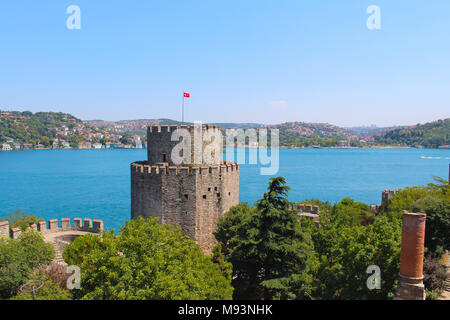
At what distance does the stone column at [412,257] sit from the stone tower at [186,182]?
36.8ft

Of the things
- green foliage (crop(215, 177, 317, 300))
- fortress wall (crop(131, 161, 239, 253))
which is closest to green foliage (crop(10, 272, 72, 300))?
green foliage (crop(215, 177, 317, 300))

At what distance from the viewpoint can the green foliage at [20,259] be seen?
14.3 m

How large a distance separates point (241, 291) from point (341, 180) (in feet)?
262

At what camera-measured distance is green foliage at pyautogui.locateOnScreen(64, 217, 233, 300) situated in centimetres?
1105

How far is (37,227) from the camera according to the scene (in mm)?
22531

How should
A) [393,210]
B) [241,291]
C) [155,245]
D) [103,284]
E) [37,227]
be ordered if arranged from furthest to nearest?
[393,210] < [37,227] < [241,291] < [155,245] < [103,284]

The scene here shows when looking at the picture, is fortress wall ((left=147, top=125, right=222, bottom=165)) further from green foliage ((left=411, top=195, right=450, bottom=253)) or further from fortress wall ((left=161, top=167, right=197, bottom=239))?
green foliage ((left=411, top=195, right=450, bottom=253))

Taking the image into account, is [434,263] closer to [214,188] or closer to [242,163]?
[214,188]

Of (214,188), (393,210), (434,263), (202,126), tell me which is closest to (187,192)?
(214,188)

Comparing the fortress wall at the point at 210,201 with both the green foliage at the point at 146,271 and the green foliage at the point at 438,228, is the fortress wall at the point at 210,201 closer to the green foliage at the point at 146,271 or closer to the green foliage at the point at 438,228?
the green foliage at the point at 146,271

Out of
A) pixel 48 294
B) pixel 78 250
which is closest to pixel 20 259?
pixel 78 250

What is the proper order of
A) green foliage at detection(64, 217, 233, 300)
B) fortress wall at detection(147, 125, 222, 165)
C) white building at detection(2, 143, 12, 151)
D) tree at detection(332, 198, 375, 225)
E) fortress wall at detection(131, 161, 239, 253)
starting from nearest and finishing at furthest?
1. green foliage at detection(64, 217, 233, 300)
2. fortress wall at detection(131, 161, 239, 253)
3. fortress wall at detection(147, 125, 222, 165)
4. tree at detection(332, 198, 375, 225)
5. white building at detection(2, 143, 12, 151)

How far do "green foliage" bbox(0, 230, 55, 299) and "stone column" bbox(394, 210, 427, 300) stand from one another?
15665 mm

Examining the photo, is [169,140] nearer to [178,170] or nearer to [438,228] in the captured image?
[178,170]
